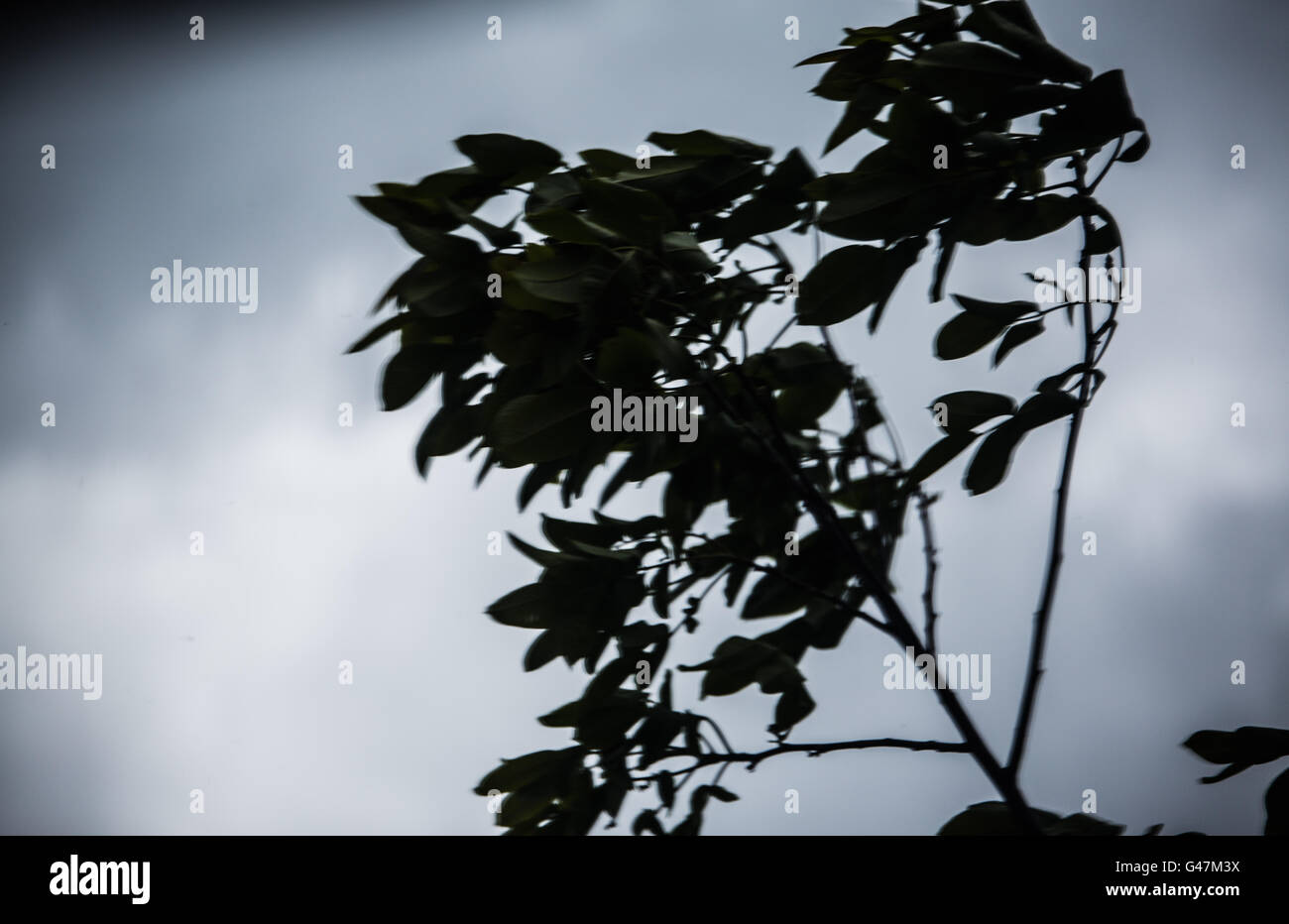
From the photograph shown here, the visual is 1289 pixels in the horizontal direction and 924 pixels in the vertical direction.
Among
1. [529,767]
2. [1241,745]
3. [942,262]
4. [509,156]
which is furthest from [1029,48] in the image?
[529,767]

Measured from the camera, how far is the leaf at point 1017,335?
0.68 metres

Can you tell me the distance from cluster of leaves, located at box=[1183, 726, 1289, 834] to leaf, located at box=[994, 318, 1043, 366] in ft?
1.02

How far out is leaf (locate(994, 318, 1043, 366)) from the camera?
0.68m

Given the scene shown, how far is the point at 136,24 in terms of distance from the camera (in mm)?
934

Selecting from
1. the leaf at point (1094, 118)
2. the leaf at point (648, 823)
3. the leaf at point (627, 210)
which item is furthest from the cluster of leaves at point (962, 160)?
the leaf at point (648, 823)

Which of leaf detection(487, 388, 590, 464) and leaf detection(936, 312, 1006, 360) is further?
leaf detection(936, 312, 1006, 360)

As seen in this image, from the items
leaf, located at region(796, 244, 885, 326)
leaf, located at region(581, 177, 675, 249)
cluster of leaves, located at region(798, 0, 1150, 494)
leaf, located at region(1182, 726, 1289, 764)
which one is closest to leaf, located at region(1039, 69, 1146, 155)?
cluster of leaves, located at region(798, 0, 1150, 494)

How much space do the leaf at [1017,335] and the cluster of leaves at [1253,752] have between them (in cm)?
31

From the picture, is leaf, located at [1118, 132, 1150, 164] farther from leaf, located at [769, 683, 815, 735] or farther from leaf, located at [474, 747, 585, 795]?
leaf, located at [474, 747, 585, 795]

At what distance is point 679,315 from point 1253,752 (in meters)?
0.48

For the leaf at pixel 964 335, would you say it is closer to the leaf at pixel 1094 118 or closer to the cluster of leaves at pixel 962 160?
the cluster of leaves at pixel 962 160
